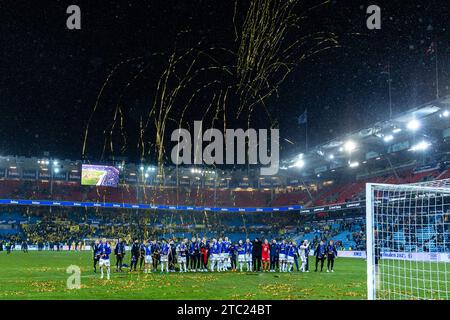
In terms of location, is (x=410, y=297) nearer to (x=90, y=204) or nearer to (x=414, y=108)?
(x=414, y=108)

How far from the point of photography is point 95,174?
64.9 metres

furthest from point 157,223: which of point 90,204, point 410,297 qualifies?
point 410,297

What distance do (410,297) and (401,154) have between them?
1623 inches

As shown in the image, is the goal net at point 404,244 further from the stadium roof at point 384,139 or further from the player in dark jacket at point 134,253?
the player in dark jacket at point 134,253

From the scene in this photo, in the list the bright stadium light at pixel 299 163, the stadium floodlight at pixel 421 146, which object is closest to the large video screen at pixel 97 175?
the bright stadium light at pixel 299 163

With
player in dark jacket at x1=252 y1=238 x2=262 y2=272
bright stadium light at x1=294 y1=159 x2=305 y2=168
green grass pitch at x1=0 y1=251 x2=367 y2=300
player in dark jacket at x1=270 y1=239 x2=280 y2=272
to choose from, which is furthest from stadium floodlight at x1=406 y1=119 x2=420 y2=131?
green grass pitch at x1=0 y1=251 x2=367 y2=300

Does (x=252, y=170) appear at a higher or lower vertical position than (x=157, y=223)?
higher

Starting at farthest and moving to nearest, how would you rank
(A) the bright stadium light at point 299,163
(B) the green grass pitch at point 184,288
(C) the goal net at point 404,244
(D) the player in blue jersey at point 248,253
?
(A) the bright stadium light at point 299,163 → (D) the player in blue jersey at point 248,253 → (B) the green grass pitch at point 184,288 → (C) the goal net at point 404,244

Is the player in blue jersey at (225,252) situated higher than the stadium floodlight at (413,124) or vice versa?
the stadium floodlight at (413,124)

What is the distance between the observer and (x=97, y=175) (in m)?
65.1

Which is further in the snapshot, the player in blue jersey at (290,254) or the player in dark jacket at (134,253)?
the player in blue jersey at (290,254)

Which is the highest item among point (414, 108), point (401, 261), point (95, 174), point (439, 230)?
point (414, 108)

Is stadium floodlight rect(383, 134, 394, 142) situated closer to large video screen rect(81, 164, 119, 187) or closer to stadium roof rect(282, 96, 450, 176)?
stadium roof rect(282, 96, 450, 176)

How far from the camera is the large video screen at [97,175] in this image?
64250mm
